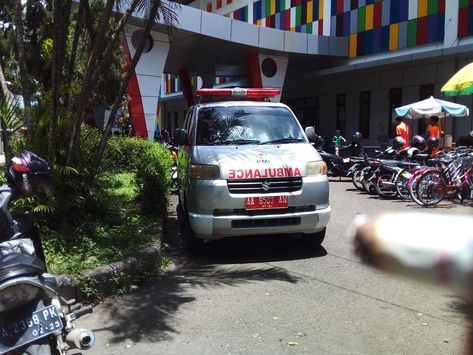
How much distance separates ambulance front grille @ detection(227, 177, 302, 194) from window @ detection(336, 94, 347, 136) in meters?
20.3

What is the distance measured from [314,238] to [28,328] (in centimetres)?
484

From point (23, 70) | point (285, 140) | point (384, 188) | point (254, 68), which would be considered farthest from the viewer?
point (254, 68)

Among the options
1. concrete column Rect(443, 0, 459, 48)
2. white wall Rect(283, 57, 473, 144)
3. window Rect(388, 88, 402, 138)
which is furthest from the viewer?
window Rect(388, 88, 402, 138)

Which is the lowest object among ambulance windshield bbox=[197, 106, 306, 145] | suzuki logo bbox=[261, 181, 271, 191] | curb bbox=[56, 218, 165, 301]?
curb bbox=[56, 218, 165, 301]

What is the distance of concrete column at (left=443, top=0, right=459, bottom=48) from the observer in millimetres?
18812

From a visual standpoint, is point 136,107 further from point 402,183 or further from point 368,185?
point 402,183

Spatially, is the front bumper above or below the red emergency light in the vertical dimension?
below

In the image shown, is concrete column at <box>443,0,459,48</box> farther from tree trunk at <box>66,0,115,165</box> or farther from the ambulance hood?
tree trunk at <box>66,0,115,165</box>

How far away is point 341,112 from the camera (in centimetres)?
2603

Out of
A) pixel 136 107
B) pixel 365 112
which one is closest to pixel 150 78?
pixel 136 107

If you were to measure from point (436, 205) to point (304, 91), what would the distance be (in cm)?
1923

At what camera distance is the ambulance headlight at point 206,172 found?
614cm

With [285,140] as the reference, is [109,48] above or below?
above

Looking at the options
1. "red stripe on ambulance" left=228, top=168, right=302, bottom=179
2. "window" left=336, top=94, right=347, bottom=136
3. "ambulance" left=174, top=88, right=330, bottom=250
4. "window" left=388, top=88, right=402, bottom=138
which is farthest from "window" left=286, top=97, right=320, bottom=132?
"red stripe on ambulance" left=228, top=168, right=302, bottom=179
